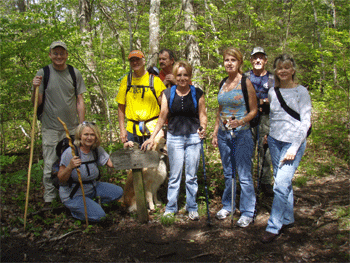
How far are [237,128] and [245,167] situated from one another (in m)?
0.60

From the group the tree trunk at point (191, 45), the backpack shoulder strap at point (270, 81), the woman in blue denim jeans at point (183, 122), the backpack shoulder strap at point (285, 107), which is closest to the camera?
the backpack shoulder strap at point (285, 107)

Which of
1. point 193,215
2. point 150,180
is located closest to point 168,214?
point 193,215

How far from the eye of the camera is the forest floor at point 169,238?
3109mm

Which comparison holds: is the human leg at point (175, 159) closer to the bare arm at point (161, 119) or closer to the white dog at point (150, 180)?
the bare arm at point (161, 119)

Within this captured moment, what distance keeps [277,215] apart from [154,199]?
214cm

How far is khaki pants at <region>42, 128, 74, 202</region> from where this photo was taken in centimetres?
438

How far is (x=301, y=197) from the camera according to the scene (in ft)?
15.9

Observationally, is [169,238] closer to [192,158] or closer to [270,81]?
[192,158]

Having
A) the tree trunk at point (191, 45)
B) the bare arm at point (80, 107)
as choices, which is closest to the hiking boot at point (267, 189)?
the bare arm at point (80, 107)

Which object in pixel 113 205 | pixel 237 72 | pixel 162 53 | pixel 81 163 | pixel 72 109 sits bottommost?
pixel 113 205

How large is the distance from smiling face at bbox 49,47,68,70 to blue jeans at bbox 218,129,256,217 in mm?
2868

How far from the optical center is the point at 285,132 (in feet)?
10.7

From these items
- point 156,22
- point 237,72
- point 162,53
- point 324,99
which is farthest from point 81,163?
point 324,99

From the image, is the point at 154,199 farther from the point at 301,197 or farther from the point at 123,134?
the point at 301,197
